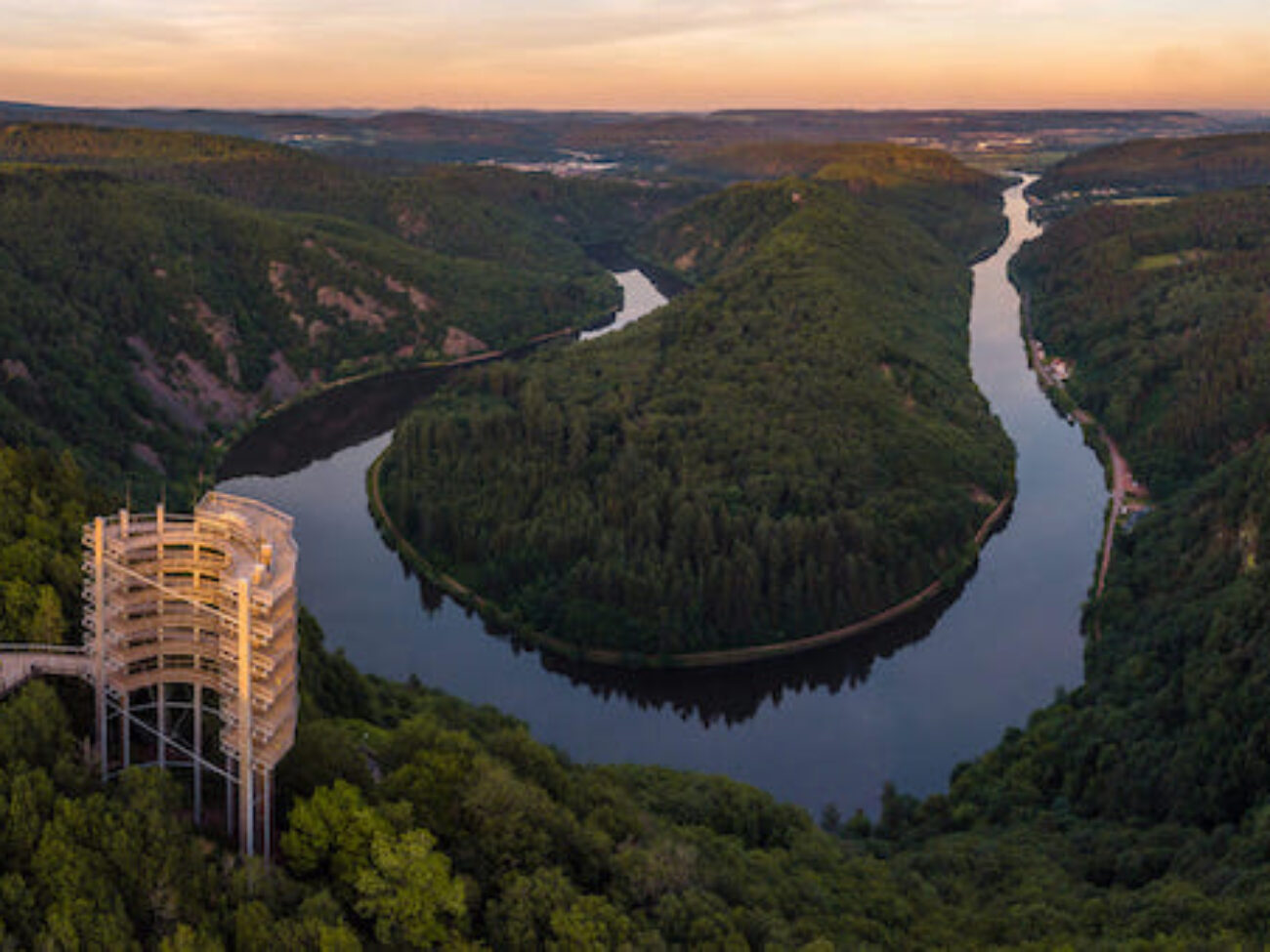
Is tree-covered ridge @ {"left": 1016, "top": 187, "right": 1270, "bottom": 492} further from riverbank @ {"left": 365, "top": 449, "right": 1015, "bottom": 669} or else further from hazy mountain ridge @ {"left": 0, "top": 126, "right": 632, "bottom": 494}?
hazy mountain ridge @ {"left": 0, "top": 126, "right": 632, "bottom": 494}

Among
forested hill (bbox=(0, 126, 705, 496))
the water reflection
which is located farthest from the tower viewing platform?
forested hill (bbox=(0, 126, 705, 496))

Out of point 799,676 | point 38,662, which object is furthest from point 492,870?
point 799,676

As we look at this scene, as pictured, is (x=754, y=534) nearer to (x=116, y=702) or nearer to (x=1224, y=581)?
(x=1224, y=581)

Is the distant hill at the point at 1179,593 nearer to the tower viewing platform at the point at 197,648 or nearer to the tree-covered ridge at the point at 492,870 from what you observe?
the tree-covered ridge at the point at 492,870

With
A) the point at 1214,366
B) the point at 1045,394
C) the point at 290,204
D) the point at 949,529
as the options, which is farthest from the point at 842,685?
the point at 290,204

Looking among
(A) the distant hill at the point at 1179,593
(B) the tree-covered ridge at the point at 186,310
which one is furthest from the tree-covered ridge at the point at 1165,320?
(B) the tree-covered ridge at the point at 186,310
